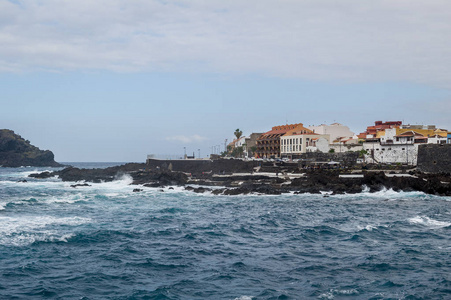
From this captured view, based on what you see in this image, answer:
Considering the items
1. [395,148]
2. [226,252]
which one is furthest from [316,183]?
[226,252]

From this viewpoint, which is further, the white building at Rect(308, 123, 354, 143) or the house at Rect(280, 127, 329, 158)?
the white building at Rect(308, 123, 354, 143)

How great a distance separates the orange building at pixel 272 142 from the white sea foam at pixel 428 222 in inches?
3063

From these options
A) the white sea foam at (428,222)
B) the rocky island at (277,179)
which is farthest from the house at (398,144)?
the white sea foam at (428,222)

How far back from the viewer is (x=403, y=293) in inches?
772

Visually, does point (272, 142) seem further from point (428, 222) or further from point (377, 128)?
point (428, 222)

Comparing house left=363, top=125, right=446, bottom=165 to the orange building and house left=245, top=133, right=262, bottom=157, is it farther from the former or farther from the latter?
house left=245, top=133, right=262, bottom=157

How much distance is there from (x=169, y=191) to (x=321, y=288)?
4765cm

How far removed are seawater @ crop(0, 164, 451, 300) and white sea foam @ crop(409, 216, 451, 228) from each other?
3.2 inches

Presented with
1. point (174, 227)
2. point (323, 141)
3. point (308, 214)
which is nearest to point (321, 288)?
point (174, 227)

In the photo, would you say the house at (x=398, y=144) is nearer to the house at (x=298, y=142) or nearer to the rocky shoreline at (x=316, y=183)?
the rocky shoreline at (x=316, y=183)

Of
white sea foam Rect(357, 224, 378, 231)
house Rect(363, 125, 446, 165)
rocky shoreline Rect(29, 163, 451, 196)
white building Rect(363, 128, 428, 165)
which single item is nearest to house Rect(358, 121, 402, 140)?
house Rect(363, 125, 446, 165)

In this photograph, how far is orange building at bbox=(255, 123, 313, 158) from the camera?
11831 centimetres

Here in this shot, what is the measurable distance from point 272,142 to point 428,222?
84.2 metres

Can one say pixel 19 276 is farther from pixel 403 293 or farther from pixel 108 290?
pixel 403 293
